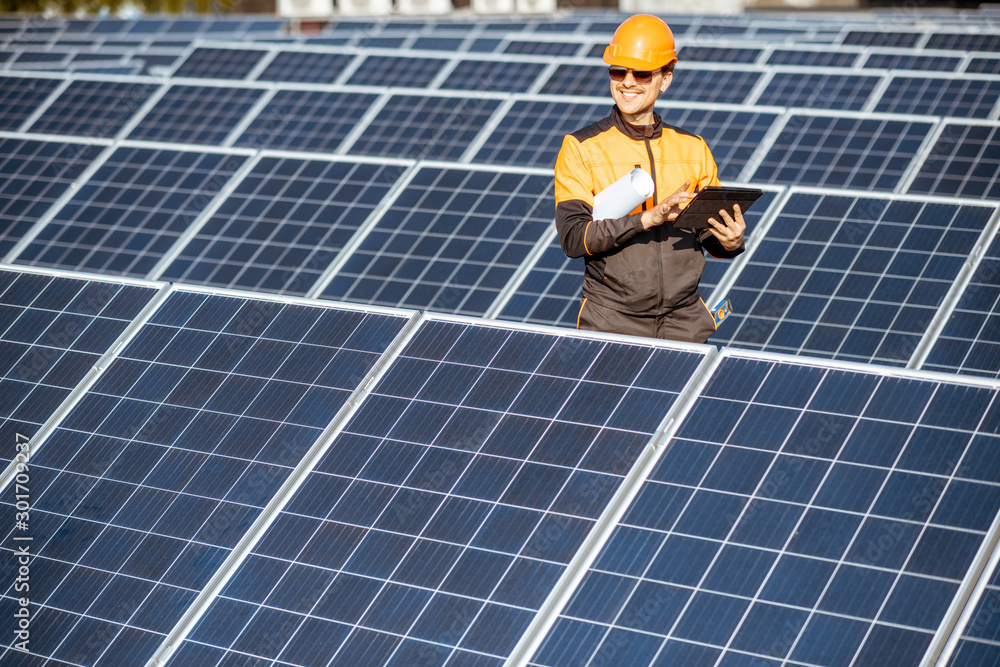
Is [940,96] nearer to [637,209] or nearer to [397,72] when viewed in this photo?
[397,72]

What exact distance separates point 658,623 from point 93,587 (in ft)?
9.01

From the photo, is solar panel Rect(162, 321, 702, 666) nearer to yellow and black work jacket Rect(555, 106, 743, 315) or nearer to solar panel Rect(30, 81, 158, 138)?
yellow and black work jacket Rect(555, 106, 743, 315)

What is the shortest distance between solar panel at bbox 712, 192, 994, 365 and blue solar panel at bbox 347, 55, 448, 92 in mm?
9139

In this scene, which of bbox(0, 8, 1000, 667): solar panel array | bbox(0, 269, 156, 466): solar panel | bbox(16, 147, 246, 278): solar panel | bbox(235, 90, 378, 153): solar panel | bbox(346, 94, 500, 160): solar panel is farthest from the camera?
bbox(235, 90, 378, 153): solar panel

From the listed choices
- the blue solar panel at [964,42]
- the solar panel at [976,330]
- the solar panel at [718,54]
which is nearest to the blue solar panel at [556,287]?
the solar panel at [976,330]

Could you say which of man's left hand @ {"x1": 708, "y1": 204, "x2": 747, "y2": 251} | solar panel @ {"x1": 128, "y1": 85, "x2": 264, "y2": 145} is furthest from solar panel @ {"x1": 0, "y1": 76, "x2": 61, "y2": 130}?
man's left hand @ {"x1": 708, "y1": 204, "x2": 747, "y2": 251}

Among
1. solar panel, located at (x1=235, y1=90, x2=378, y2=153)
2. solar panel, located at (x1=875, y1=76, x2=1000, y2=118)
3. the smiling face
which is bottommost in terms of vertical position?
solar panel, located at (x1=875, y1=76, x2=1000, y2=118)

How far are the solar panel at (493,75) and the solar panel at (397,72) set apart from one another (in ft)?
1.04

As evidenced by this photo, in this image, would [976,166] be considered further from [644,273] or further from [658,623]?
[658,623]

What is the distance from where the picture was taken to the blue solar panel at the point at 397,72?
17.6 metres

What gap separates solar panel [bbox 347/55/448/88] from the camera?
17.6m

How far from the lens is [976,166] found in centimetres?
1091

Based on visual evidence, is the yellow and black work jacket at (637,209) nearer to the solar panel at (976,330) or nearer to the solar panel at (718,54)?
the solar panel at (976,330)

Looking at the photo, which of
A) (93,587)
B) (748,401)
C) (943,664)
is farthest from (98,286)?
(943,664)
